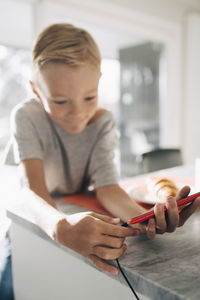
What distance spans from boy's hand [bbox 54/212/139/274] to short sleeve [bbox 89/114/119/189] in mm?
354

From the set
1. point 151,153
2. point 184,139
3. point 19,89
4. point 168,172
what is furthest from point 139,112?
point 168,172

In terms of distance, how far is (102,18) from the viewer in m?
2.86

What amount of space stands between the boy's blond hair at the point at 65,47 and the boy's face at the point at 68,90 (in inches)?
0.6

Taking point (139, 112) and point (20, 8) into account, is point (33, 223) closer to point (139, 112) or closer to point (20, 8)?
point (20, 8)

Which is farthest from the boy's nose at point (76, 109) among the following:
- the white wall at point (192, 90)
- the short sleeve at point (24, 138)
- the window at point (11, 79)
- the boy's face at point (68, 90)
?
the white wall at point (192, 90)

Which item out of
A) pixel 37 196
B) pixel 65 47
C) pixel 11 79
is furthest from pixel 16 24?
pixel 37 196

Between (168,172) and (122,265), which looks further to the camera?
(168,172)

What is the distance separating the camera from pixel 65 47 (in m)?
0.66

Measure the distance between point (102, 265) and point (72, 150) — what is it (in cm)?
47

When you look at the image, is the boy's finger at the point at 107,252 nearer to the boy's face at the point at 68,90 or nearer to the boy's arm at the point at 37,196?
the boy's arm at the point at 37,196

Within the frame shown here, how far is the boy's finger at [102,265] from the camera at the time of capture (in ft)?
1.56

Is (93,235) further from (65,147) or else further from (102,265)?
(65,147)

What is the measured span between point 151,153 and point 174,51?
7.49ft

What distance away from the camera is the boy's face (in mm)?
651
